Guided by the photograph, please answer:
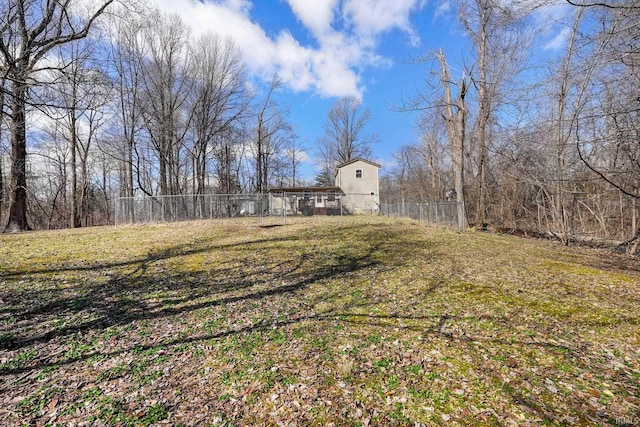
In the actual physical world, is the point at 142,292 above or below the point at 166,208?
below

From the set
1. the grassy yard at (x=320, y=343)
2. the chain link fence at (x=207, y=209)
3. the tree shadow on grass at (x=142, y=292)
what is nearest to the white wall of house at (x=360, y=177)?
the chain link fence at (x=207, y=209)

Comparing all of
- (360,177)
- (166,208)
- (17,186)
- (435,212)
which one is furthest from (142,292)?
(360,177)

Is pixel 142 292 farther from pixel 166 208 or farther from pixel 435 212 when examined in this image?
pixel 435 212

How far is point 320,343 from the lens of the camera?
3363mm

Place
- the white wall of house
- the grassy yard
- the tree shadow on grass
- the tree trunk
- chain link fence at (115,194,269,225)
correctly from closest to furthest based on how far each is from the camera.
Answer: the grassy yard
the tree shadow on grass
the tree trunk
chain link fence at (115,194,269,225)
the white wall of house

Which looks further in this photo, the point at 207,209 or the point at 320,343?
the point at 207,209

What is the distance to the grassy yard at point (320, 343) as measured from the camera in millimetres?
2312

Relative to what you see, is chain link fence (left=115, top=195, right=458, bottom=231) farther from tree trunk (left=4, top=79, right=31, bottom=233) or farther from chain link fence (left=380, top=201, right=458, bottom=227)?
tree trunk (left=4, top=79, right=31, bottom=233)

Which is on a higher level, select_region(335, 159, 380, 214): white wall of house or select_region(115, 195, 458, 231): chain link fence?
select_region(335, 159, 380, 214): white wall of house

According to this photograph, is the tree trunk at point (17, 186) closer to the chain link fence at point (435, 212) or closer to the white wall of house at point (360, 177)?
the chain link fence at point (435, 212)

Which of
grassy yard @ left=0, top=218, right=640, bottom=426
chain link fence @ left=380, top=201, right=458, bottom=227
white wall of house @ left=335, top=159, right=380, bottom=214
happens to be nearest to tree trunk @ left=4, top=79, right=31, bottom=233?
grassy yard @ left=0, top=218, right=640, bottom=426

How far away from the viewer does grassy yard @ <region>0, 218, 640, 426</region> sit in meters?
2.31

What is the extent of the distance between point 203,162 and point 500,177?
884 inches

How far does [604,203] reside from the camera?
10.4 metres
